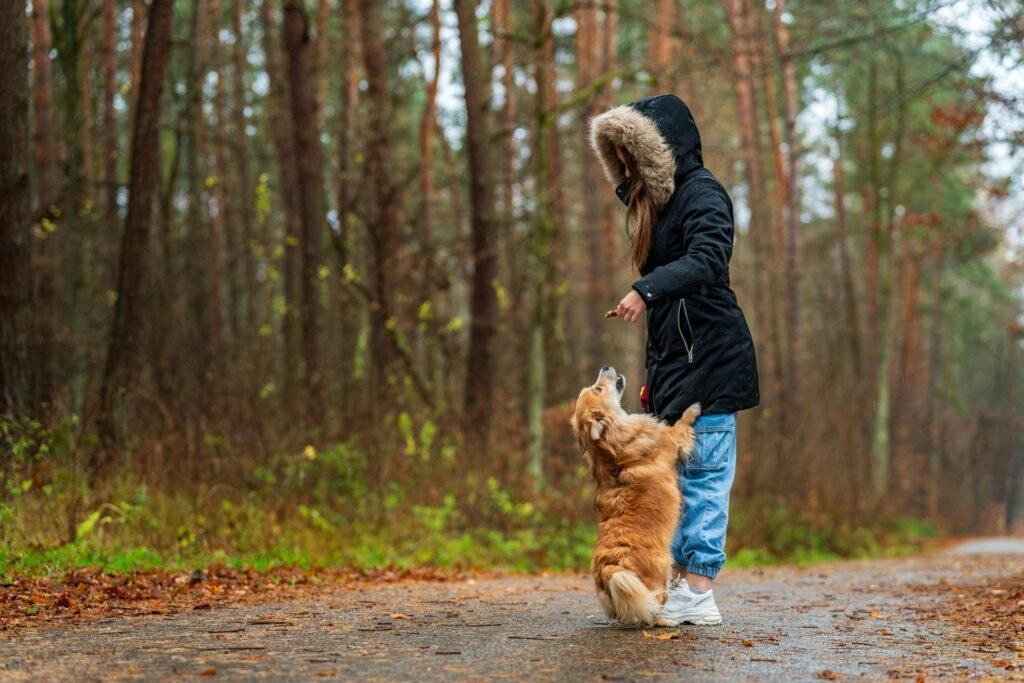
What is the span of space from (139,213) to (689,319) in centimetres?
749

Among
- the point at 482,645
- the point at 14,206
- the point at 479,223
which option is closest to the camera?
the point at 482,645

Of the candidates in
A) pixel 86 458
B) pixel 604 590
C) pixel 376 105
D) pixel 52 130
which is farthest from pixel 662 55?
pixel 604 590

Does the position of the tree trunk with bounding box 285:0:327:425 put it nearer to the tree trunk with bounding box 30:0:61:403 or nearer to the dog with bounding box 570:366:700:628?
the tree trunk with bounding box 30:0:61:403

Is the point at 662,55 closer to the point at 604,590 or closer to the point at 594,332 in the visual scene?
the point at 594,332

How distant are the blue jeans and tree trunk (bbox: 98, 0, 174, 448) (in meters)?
6.94

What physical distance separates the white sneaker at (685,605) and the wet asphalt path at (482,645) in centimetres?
6

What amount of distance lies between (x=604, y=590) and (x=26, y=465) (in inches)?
218

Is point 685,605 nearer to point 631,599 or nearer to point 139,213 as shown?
point 631,599

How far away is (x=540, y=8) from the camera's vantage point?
15.1 m

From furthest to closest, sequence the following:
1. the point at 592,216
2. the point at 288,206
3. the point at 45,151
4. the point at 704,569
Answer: the point at 592,216
the point at 288,206
the point at 45,151
the point at 704,569

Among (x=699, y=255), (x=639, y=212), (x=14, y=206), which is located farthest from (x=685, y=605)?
(x=14, y=206)

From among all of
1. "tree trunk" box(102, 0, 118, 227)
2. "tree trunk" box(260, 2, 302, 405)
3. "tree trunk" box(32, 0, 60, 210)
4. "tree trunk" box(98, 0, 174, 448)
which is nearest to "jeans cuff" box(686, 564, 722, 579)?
"tree trunk" box(98, 0, 174, 448)

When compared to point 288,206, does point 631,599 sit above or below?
below

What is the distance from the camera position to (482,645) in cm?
492
